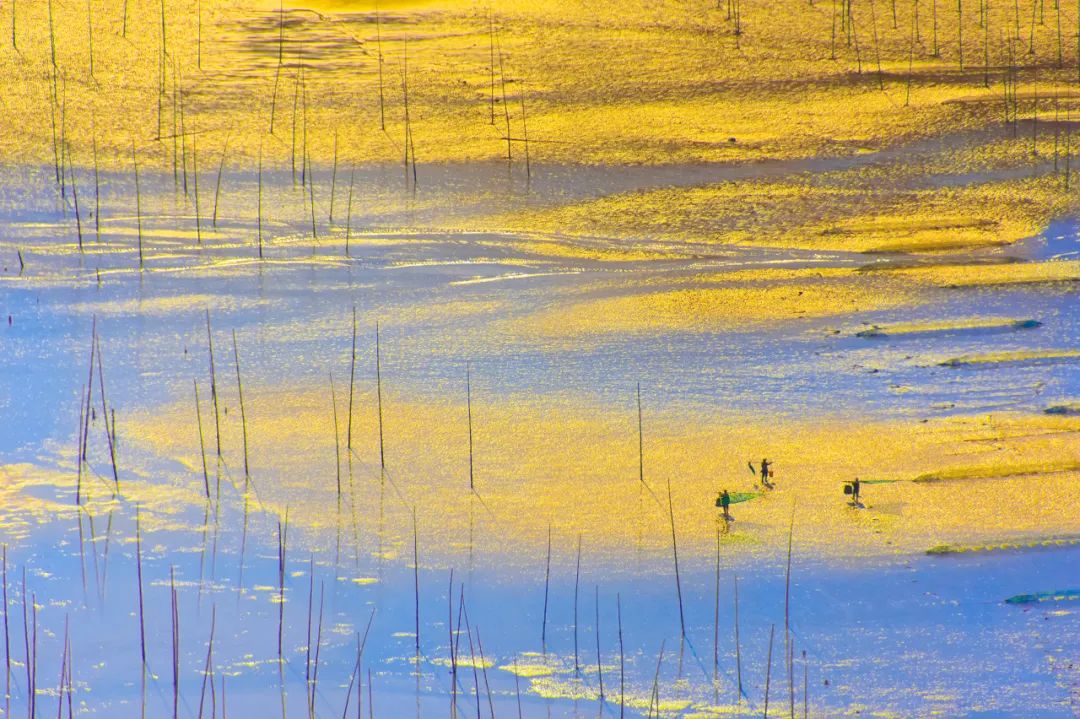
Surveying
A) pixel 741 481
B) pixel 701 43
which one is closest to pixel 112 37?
pixel 701 43

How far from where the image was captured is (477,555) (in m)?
2.77

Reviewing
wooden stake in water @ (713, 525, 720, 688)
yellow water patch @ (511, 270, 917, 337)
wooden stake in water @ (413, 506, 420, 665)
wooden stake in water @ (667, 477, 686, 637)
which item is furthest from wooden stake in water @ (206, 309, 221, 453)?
wooden stake in water @ (713, 525, 720, 688)

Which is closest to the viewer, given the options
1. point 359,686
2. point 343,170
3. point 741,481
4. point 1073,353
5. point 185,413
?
point 359,686

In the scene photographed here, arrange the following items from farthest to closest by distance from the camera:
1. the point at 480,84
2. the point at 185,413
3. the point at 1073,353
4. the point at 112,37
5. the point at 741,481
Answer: the point at 112,37, the point at 480,84, the point at 1073,353, the point at 185,413, the point at 741,481

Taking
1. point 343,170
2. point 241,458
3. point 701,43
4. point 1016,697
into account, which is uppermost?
point 701,43

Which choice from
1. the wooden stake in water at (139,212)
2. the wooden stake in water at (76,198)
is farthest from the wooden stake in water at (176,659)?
the wooden stake in water at (76,198)

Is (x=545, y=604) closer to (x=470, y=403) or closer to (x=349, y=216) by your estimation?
(x=470, y=403)

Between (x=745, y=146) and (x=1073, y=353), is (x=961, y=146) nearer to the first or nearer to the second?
(x=745, y=146)

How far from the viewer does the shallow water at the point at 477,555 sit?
2318 mm

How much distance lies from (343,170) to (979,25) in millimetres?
3576

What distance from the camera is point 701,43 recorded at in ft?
22.7

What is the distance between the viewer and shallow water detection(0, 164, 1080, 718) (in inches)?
91.3

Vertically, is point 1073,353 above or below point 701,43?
below

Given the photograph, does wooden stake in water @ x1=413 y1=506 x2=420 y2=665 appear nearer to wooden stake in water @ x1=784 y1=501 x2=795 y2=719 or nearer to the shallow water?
the shallow water
